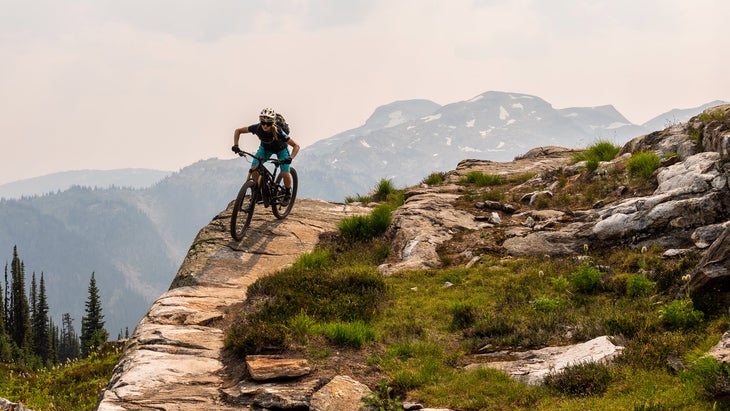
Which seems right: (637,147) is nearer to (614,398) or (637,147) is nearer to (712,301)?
(712,301)

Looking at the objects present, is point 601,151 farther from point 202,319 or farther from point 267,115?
point 202,319

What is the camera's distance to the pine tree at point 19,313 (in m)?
111

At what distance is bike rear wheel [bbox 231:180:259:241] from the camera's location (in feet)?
49.2

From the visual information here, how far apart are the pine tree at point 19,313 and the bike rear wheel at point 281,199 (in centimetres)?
11387

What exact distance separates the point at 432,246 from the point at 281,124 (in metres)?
5.88

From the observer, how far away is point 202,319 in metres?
10.8

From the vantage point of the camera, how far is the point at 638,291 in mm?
9625

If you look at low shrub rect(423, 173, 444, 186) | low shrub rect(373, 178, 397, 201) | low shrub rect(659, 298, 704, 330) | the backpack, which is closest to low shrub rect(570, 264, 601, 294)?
low shrub rect(659, 298, 704, 330)

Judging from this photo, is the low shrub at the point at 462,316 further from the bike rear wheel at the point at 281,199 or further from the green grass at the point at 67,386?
the bike rear wheel at the point at 281,199

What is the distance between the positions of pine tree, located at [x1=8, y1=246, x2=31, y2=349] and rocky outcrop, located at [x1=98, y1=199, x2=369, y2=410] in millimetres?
114752

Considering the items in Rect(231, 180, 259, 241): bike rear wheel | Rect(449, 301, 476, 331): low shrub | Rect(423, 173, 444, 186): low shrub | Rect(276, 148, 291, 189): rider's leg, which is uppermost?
Rect(276, 148, 291, 189): rider's leg

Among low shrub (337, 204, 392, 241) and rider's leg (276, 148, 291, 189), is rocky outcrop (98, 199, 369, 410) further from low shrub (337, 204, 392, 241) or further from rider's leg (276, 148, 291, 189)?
rider's leg (276, 148, 291, 189)

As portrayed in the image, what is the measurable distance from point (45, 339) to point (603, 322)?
13805cm


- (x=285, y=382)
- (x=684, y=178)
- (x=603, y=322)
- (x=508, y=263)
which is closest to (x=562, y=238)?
(x=508, y=263)
